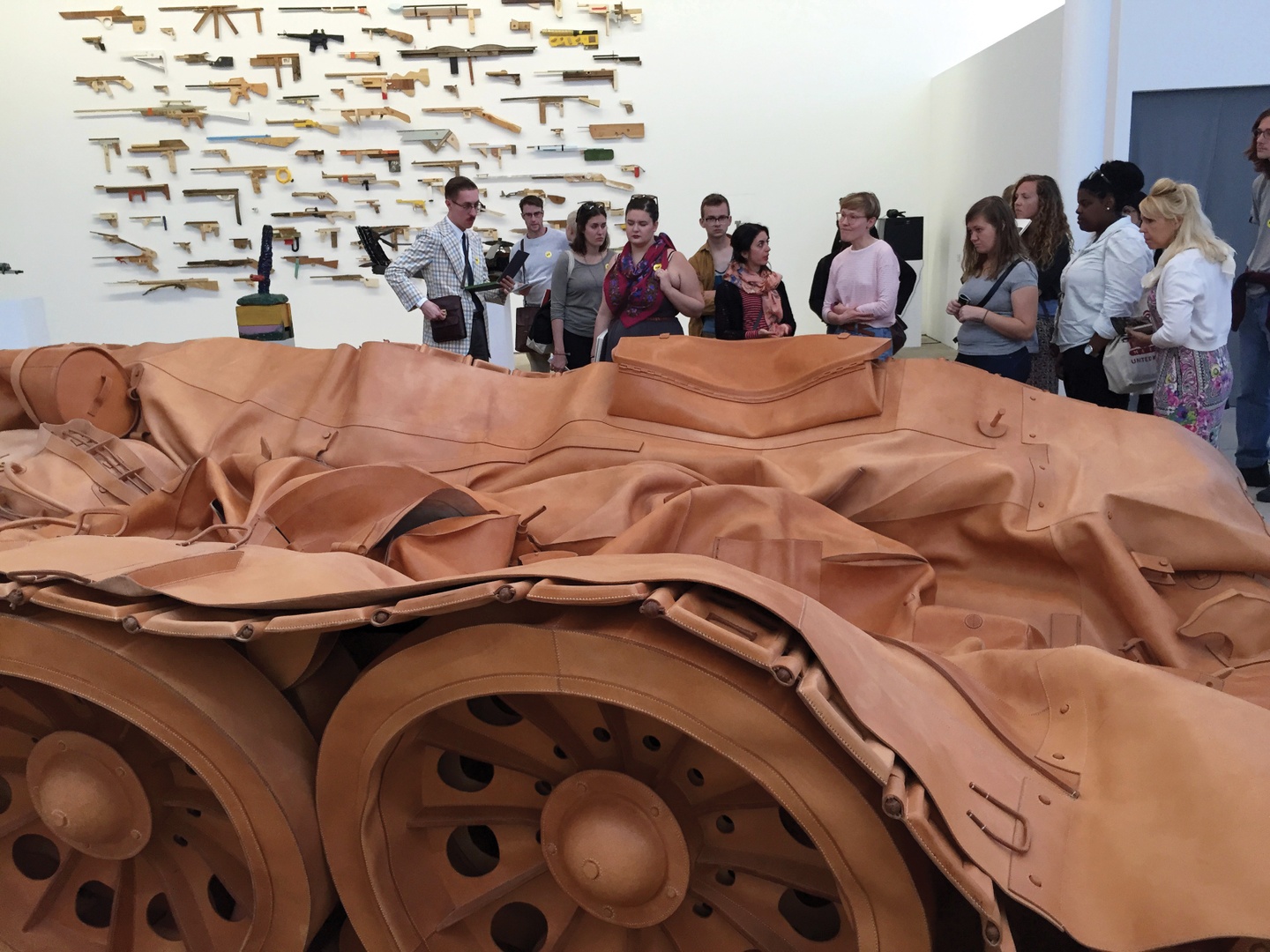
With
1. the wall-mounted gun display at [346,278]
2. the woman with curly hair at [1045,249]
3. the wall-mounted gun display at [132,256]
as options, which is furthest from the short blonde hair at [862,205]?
the wall-mounted gun display at [132,256]

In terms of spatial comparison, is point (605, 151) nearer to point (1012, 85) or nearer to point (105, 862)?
point (1012, 85)

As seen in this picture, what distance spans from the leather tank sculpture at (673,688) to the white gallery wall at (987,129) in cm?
540

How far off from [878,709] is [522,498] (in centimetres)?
140

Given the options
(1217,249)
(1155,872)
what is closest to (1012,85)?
(1217,249)

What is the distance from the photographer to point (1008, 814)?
3.98 feet

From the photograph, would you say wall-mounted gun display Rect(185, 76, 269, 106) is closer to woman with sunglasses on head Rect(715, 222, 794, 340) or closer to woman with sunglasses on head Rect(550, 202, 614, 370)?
woman with sunglasses on head Rect(550, 202, 614, 370)

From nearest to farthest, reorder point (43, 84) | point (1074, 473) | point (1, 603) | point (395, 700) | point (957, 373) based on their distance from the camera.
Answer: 1. point (395, 700)
2. point (1, 603)
3. point (1074, 473)
4. point (957, 373)
5. point (43, 84)

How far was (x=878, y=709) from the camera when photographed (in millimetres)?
1157

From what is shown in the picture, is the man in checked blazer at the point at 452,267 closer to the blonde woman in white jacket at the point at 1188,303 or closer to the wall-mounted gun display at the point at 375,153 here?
the blonde woman in white jacket at the point at 1188,303

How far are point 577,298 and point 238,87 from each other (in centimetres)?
481

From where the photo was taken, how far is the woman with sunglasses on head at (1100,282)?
4.19m

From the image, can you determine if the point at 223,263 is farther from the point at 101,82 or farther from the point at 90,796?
the point at 90,796

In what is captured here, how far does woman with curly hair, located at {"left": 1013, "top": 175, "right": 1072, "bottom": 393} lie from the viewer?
15.5 feet

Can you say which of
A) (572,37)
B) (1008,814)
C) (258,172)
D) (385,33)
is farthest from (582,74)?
(1008,814)
